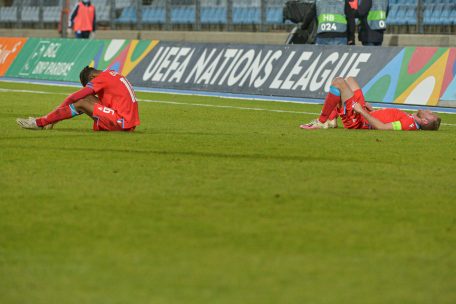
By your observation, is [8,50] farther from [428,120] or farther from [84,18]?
[428,120]

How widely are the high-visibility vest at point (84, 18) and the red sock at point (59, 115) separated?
74.0 feet

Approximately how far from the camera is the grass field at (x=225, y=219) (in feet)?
21.2

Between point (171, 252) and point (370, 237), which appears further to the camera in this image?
point (370, 237)

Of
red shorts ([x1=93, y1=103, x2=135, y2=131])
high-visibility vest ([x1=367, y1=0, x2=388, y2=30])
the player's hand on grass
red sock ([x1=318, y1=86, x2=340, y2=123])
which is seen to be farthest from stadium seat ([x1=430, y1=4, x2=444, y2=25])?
red shorts ([x1=93, y1=103, x2=135, y2=131])

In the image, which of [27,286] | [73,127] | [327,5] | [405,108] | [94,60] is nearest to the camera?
[27,286]

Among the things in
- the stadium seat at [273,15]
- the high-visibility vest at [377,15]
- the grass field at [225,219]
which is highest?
the grass field at [225,219]

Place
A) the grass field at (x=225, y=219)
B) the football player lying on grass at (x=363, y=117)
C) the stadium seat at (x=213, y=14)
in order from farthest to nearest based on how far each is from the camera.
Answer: the stadium seat at (x=213, y=14) → the football player lying on grass at (x=363, y=117) → the grass field at (x=225, y=219)

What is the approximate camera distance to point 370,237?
26.1 ft

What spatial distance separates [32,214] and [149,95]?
17029 mm

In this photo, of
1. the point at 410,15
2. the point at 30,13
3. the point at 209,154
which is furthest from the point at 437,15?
the point at 209,154

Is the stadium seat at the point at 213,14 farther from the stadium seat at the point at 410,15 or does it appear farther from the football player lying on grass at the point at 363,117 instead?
the football player lying on grass at the point at 363,117

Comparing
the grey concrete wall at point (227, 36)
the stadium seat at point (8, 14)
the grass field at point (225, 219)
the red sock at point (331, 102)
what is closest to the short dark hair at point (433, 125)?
the grass field at point (225, 219)

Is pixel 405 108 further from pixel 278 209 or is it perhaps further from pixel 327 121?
pixel 278 209

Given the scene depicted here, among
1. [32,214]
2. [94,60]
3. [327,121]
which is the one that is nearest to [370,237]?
[32,214]
